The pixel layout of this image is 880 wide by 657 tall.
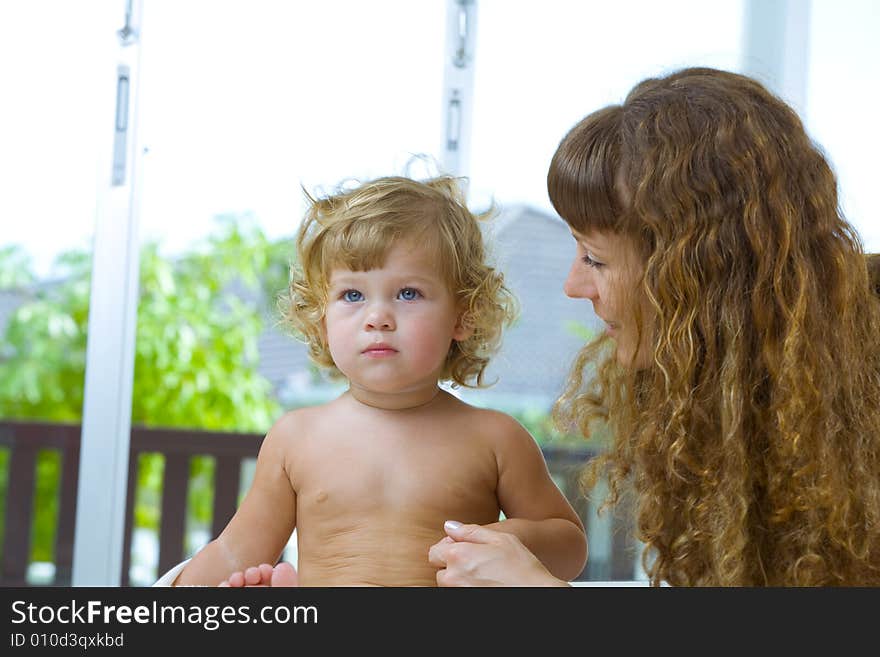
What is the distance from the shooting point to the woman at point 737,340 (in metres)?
1.15

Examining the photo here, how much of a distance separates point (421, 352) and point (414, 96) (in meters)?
1.81

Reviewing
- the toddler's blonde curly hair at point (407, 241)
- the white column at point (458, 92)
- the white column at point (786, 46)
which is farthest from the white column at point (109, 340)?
the white column at point (786, 46)

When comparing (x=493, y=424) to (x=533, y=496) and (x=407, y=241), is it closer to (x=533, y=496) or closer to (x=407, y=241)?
(x=533, y=496)

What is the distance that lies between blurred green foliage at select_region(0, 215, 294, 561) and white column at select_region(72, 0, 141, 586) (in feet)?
1.95

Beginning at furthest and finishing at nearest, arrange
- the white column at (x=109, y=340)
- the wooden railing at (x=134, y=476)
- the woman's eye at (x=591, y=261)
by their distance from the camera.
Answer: the wooden railing at (x=134, y=476), the white column at (x=109, y=340), the woman's eye at (x=591, y=261)

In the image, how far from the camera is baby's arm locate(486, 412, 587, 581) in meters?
1.38

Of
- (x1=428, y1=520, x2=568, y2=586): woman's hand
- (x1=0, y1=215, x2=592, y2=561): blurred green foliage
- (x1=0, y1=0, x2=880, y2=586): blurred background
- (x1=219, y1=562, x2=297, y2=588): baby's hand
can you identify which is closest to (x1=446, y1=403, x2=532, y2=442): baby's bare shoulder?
(x1=428, y1=520, x2=568, y2=586): woman's hand

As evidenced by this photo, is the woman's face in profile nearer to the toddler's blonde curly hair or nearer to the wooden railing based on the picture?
the toddler's blonde curly hair

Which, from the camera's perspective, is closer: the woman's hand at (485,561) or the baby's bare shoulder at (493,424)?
the woman's hand at (485,561)

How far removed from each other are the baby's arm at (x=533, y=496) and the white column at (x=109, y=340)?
1.53 meters

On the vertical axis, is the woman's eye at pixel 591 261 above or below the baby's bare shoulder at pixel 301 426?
above

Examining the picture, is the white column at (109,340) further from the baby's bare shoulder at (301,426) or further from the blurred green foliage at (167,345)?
the baby's bare shoulder at (301,426)

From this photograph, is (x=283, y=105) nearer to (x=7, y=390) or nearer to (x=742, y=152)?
(x=7, y=390)

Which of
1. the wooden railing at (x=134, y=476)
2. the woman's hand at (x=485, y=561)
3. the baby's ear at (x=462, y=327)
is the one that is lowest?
the wooden railing at (x=134, y=476)
